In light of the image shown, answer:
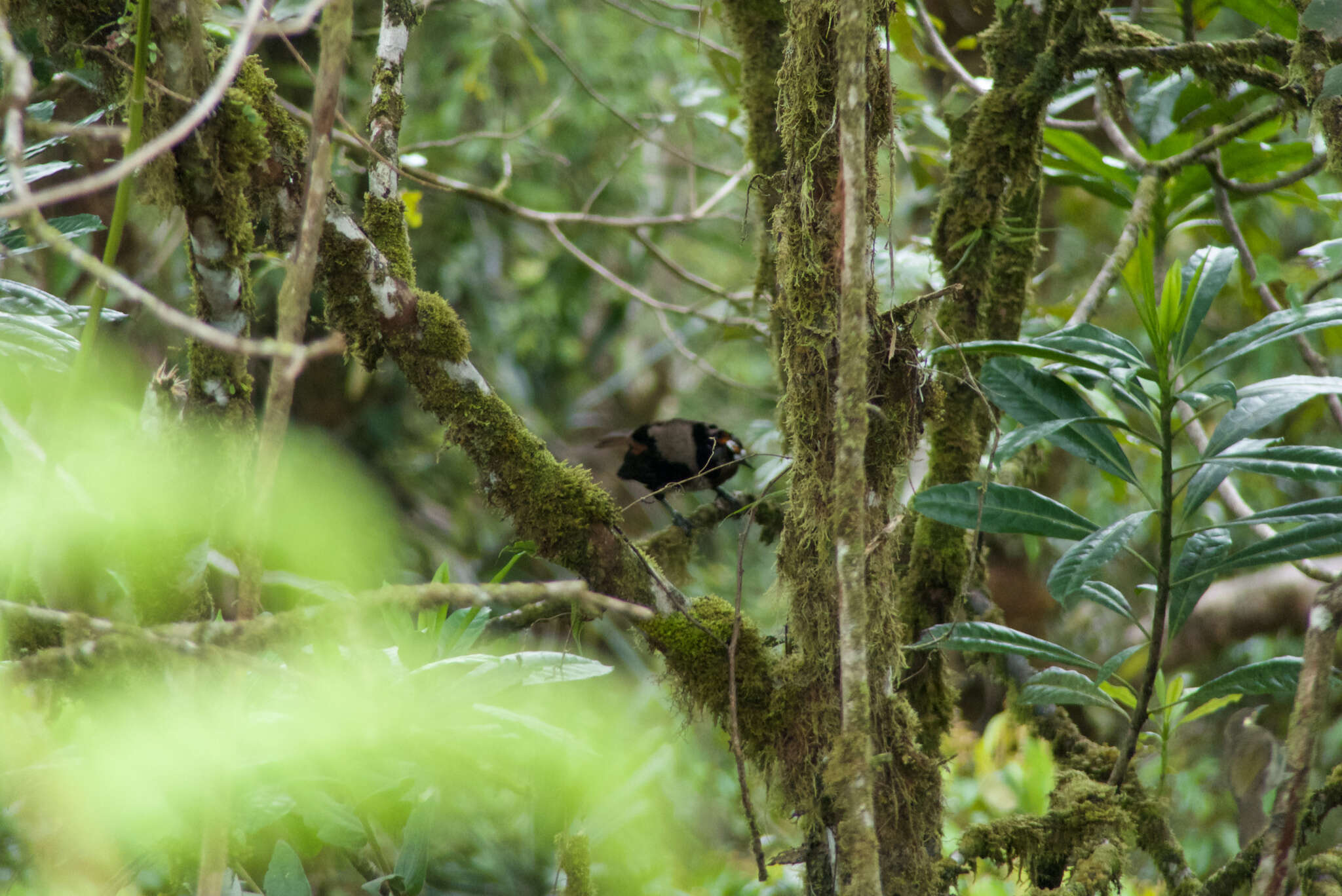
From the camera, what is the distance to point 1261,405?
4.47 feet

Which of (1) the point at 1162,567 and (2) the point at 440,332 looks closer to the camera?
(1) the point at 1162,567

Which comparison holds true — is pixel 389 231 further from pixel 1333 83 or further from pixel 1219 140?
pixel 1219 140

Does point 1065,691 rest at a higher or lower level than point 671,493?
lower

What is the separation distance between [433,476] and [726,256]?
3182 mm

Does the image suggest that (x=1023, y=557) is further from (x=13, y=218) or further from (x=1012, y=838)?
(x=13, y=218)

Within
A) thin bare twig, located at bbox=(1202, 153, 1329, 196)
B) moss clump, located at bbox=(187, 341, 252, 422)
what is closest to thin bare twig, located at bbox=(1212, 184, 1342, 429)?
thin bare twig, located at bbox=(1202, 153, 1329, 196)

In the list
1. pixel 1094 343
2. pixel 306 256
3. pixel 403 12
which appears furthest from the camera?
pixel 403 12

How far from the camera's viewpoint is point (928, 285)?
105 inches

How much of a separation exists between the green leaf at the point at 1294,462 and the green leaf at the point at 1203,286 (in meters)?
0.20

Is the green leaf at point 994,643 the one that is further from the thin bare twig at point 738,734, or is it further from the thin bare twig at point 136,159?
the thin bare twig at point 136,159

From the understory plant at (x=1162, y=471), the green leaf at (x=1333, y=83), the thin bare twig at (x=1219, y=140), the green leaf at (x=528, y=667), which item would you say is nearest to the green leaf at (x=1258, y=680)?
the understory plant at (x=1162, y=471)

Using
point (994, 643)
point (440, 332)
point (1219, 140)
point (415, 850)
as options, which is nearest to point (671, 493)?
point (440, 332)

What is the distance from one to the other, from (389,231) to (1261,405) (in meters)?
1.51

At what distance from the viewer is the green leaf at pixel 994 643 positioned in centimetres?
146
